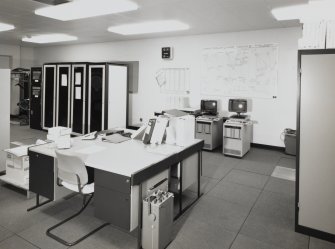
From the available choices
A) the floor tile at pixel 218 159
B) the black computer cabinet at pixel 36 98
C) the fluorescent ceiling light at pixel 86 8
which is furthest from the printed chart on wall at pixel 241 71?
the black computer cabinet at pixel 36 98

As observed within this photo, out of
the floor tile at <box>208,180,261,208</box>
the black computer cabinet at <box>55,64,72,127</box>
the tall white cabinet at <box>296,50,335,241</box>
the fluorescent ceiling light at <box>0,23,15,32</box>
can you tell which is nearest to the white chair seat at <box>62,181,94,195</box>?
the floor tile at <box>208,180,261,208</box>

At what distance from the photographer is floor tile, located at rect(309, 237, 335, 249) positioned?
2.48 m

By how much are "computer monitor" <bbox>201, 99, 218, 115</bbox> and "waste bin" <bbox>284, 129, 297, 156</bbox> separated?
58.7 inches

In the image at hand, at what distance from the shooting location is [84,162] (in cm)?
250

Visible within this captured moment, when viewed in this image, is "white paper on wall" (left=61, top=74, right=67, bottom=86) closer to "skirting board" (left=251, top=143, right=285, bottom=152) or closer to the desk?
the desk

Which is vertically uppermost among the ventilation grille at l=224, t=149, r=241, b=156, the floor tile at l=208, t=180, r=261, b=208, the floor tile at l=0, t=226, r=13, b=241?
the ventilation grille at l=224, t=149, r=241, b=156

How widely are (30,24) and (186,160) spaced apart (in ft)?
15.3

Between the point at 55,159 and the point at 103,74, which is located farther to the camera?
the point at 103,74

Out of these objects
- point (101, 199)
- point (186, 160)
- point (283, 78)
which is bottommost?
point (101, 199)

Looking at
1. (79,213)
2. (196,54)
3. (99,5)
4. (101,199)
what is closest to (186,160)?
(101,199)

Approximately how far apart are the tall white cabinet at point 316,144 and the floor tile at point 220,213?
0.65m

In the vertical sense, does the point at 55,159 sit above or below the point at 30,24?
below

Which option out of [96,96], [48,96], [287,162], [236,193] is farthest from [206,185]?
[48,96]

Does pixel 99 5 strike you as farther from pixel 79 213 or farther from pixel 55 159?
pixel 79 213
